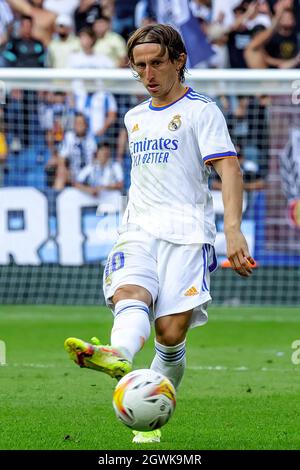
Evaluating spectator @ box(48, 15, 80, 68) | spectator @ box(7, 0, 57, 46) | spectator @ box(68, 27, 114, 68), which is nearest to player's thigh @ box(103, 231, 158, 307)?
spectator @ box(68, 27, 114, 68)

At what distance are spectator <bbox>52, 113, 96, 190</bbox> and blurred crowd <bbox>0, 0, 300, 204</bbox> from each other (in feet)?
0.05

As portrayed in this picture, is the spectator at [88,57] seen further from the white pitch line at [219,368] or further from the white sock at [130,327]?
the white sock at [130,327]

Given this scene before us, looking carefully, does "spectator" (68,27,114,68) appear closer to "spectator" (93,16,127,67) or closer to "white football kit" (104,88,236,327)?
"spectator" (93,16,127,67)

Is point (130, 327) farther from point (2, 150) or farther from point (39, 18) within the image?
point (39, 18)

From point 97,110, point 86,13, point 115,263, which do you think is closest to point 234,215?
point 115,263

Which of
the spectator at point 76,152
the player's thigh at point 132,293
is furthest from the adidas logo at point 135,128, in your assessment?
the spectator at point 76,152

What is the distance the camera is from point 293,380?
9133 millimetres

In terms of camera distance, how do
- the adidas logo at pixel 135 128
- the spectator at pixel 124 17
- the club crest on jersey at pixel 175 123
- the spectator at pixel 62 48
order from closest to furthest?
the club crest on jersey at pixel 175 123, the adidas logo at pixel 135 128, the spectator at pixel 62 48, the spectator at pixel 124 17

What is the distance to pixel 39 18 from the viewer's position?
57.8 feet

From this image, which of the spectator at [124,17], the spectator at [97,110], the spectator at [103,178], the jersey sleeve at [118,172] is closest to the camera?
the spectator at [103,178]

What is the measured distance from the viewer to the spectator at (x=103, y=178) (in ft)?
50.2

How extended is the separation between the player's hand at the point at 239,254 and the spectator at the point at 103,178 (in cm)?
Answer: 962

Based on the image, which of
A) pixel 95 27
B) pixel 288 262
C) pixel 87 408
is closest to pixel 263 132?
pixel 288 262
